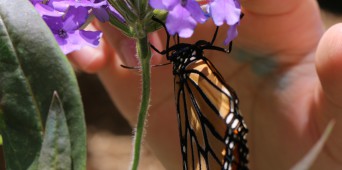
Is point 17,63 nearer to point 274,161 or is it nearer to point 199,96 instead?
point 199,96

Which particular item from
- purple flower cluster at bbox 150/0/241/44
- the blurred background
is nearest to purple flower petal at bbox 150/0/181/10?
purple flower cluster at bbox 150/0/241/44

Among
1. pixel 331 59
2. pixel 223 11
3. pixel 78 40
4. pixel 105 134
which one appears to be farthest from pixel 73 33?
pixel 105 134

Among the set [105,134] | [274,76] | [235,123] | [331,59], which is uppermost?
[235,123]

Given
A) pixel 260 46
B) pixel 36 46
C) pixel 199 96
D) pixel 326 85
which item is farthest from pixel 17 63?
pixel 260 46

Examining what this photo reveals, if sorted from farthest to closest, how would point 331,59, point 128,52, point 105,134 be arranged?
point 105,134
point 128,52
point 331,59

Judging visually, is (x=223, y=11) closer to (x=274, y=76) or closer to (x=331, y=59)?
(x=331, y=59)

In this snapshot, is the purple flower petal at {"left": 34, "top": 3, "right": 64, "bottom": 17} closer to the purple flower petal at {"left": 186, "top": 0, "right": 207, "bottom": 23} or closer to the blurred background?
the purple flower petal at {"left": 186, "top": 0, "right": 207, "bottom": 23}
